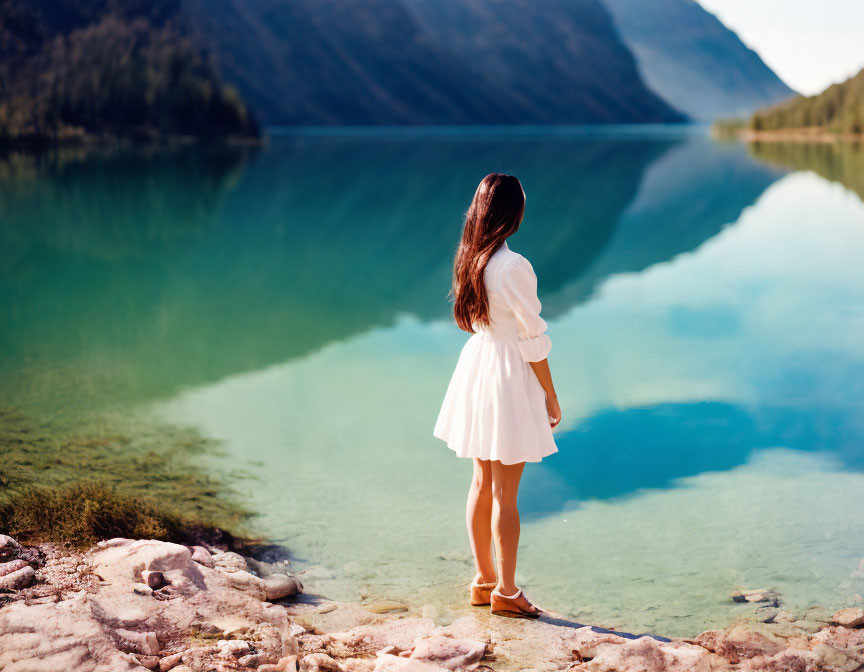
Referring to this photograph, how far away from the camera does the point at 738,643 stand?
12.2 ft

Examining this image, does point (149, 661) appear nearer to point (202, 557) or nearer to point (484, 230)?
point (202, 557)

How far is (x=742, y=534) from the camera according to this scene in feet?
16.5

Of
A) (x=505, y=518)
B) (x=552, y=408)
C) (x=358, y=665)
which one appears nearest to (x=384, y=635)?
(x=358, y=665)

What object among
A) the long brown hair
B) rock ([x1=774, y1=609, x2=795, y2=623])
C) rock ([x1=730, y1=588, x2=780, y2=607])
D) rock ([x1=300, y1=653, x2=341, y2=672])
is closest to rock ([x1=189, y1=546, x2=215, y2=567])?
rock ([x1=300, y1=653, x2=341, y2=672])

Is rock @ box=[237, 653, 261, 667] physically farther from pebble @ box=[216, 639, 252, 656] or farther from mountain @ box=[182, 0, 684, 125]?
mountain @ box=[182, 0, 684, 125]

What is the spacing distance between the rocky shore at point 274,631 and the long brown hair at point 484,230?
1340 millimetres

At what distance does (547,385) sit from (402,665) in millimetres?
1235

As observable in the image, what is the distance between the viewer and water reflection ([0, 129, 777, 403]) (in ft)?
31.6

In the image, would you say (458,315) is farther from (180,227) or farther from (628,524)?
(180,227)

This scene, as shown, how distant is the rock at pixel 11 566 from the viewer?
3.82 metres

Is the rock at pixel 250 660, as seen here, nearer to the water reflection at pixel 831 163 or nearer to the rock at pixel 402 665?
the rock at pixel 402 665

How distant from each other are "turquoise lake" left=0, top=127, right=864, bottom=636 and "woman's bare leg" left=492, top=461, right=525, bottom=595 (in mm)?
402

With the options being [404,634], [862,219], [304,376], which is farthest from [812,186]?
[404,634]

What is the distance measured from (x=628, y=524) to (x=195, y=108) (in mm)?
71092
